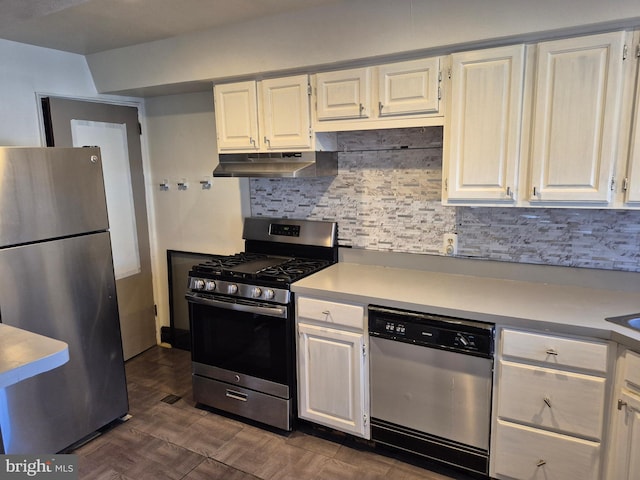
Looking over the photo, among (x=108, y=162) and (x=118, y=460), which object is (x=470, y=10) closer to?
(x=108, y=162)

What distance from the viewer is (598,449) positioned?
1.87 meters

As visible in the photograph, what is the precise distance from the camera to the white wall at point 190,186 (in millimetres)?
3402

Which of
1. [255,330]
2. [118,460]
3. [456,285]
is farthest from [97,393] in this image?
[456,285]

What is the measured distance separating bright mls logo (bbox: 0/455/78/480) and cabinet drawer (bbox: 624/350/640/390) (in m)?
2.31

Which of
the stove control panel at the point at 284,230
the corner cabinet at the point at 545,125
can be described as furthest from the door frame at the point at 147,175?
the corner cabinet at the point at 545,125

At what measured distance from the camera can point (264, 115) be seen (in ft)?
8.87

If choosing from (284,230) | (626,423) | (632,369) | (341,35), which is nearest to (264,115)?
(341,35)

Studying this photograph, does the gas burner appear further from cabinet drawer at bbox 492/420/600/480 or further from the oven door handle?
cabinet drawer at bbox 492/420/600/480

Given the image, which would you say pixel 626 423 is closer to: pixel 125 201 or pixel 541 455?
pixel 541 455

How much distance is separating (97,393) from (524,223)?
2.62 m

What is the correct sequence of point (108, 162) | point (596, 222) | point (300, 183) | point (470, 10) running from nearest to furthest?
point (470, 10) < point (596, 222) < point (300, 183) < point (108, 162)

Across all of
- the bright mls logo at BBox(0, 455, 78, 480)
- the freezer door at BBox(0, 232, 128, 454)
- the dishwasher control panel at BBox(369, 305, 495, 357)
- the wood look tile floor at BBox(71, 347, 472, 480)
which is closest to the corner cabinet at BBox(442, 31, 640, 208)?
the dishwasher control panel at BBox(369, 305, 495, 357)

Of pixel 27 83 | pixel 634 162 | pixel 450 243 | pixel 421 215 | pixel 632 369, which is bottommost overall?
pixel 632 369

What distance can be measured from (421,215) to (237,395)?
1.56 metres
